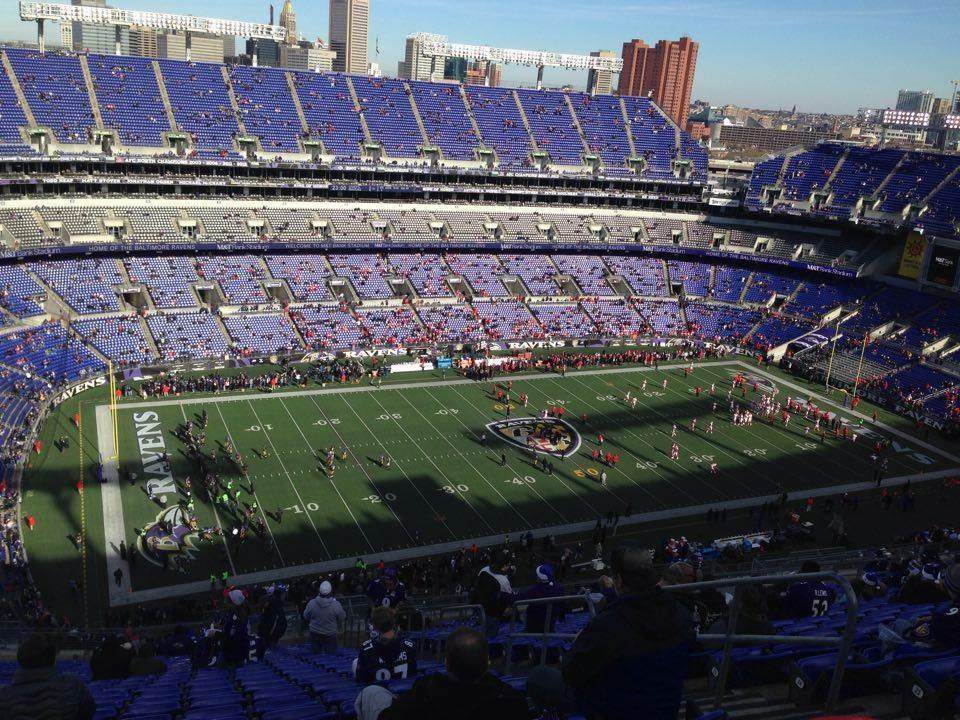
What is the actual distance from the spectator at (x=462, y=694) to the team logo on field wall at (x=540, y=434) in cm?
2880

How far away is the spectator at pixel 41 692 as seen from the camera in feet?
15.8

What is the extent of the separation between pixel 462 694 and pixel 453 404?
111 ft

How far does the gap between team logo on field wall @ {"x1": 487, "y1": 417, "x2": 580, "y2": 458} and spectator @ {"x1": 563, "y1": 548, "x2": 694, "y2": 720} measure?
28.3m

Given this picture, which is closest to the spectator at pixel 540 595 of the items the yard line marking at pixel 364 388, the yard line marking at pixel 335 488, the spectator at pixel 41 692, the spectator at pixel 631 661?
the spectator at pixel 631 661

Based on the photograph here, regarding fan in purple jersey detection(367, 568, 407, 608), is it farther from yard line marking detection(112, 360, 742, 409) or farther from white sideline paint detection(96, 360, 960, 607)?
yard line marking detection(112, 360, 742, 409)

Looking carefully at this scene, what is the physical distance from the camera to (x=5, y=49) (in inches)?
1932

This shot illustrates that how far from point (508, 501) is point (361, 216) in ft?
100

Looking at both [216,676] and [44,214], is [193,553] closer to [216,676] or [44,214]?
[216,676]

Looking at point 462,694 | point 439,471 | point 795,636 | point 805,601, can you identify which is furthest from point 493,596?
point 439,471

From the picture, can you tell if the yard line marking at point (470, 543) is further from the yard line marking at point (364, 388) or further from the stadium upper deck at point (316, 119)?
the stadium upper deck at point (316, 119)

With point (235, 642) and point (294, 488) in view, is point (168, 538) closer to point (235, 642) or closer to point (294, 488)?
point (294, 488)

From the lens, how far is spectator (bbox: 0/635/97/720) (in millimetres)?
4816

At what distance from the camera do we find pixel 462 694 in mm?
3930

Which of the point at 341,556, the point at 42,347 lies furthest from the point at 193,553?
the point at 42,347
